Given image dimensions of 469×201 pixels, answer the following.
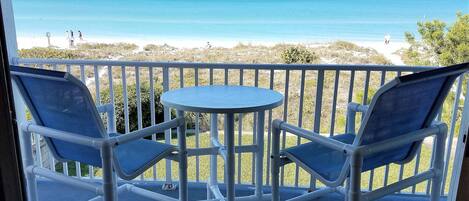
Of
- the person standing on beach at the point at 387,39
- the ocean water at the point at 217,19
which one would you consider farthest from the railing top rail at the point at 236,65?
the ocean water at the point at 217,19

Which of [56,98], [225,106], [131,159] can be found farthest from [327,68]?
[56,98]

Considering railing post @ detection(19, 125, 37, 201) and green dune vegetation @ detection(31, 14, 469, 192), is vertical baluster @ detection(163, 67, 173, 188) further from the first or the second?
green dune vegetation @ detection(31, 14, 469, 192)

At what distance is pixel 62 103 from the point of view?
1806mm

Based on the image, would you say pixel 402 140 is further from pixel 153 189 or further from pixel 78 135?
pixel 153 189

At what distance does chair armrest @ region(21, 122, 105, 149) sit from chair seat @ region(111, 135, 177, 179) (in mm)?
152

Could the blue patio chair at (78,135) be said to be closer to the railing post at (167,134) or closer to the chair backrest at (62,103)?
the chair backrest at (62,103)

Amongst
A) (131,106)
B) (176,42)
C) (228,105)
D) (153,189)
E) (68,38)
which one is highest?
(68,38)

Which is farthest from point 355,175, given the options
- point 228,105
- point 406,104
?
point 228,105

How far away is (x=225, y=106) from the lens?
1950mm

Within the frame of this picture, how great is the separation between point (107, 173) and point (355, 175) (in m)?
1.16

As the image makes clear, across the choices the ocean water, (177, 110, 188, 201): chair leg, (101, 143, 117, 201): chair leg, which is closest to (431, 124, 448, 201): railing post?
(177, 110, 188, 201): chair leg

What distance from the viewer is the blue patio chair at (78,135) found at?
1.74 metres

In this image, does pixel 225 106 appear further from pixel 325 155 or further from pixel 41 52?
pixel 41 52

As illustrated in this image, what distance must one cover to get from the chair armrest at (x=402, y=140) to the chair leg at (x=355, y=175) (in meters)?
0.03
